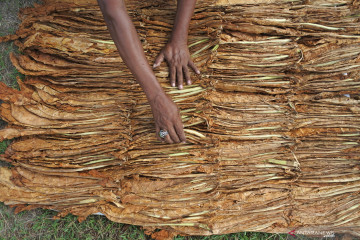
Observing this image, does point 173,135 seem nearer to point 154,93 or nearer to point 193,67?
point 154,93

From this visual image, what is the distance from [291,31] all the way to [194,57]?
31.3 inches

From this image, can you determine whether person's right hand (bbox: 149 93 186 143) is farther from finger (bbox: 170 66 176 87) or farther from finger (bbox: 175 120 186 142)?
finger (bbox: 170 66 176 87)

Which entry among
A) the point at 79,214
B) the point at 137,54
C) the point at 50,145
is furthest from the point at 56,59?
the point at 79,214

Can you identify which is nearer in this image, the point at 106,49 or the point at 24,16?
the point at 106,49

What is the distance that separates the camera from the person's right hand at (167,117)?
193 centimetres

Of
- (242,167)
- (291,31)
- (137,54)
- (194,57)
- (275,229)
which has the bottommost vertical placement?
(275,229)

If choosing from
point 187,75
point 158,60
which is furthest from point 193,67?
point 158,60

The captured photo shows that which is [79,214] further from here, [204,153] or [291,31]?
[291,31]

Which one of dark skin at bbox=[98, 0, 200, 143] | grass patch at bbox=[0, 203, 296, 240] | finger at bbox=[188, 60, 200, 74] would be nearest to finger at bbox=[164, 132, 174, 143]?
dark skin at bbox=[98, 0, 200, 143]

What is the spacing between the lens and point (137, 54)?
5.92 ft

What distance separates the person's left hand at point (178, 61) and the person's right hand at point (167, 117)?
Result: 0.89 ft

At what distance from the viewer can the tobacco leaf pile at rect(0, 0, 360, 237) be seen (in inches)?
86.0

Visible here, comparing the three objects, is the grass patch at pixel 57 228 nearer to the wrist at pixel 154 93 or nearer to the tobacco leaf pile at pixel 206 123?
the tobacco leaf pile at pixel 206 123

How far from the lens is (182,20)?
2059mm
